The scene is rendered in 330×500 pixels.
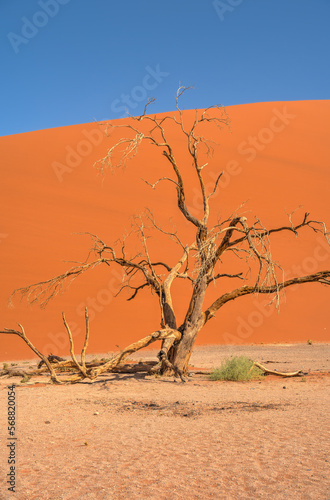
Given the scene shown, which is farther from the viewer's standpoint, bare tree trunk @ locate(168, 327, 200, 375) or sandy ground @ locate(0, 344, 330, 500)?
bare tree trunk @ locate(168, 327, 200, 375)

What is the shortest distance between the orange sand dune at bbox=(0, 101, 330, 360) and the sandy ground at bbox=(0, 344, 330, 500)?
8.40 metres

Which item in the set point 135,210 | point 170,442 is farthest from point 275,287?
point 135,210

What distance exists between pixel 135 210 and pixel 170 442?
2192cm

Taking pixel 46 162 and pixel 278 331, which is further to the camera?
pixel 46 162

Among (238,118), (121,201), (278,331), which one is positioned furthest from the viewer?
(238,118)

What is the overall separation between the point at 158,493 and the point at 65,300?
15.9m

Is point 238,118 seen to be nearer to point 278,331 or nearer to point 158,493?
point 278,331

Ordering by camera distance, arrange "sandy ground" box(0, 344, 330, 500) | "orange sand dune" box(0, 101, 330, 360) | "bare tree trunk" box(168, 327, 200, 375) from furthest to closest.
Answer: "orange sand dune" box(0, 101, 330, 360) → "bare tree trunk" box(168, 327, 200, 375) → "sandy ground" box(0, 344, 330, 500)

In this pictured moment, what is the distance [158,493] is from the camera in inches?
124

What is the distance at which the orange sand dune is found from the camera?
17484 mm

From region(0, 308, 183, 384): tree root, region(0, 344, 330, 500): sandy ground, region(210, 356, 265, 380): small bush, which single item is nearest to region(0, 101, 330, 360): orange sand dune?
region(0, 308, 183, 384): tree root

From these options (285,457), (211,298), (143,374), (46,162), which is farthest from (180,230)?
(285,457)

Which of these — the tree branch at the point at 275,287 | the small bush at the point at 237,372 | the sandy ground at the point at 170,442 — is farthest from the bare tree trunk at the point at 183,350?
the sandy ground at the point at 170,442

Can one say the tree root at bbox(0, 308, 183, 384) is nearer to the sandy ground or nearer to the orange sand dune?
the sandy ground
